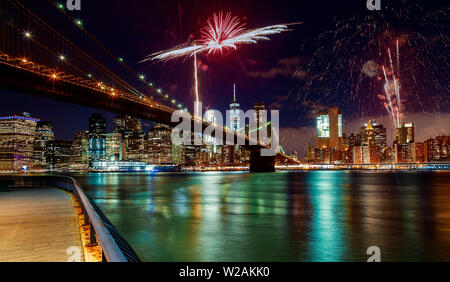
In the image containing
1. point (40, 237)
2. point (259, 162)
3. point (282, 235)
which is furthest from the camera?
point (259, 162)

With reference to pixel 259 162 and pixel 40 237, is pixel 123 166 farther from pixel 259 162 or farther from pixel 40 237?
pixel 40 237

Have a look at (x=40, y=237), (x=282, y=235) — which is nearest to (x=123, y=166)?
(x=282, y=235)

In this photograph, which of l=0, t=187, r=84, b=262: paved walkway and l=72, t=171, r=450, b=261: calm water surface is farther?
l=72, t=171, r=450, b=261: calm water surface

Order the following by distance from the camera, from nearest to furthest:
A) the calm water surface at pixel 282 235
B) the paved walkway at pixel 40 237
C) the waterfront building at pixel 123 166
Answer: the paved walkway at pixel 40 237 < the calm water surface at pixel 282 235 < the waterfront building at pixel 123 166

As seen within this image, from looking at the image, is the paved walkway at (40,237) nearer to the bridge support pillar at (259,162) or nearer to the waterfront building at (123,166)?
A: the bridge support pillar at (259,162)

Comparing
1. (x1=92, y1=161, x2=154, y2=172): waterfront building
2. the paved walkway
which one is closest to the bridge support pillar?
the paved walkway

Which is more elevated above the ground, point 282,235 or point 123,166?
point 282,235

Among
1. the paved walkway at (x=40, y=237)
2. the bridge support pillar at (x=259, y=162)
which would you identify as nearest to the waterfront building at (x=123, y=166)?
the bridge support pillar at (x=259, y=162)

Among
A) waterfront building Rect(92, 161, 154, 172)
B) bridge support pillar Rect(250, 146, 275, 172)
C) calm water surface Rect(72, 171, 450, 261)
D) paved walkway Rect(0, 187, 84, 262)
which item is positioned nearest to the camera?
paved walkway Rect(0, 187, 84, 262)

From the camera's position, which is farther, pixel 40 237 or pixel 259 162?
pixel 259 162

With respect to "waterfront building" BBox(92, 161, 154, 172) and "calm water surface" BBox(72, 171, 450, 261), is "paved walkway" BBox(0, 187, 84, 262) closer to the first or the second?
"calm water surface" BBox(72, 171, 450, 261)
